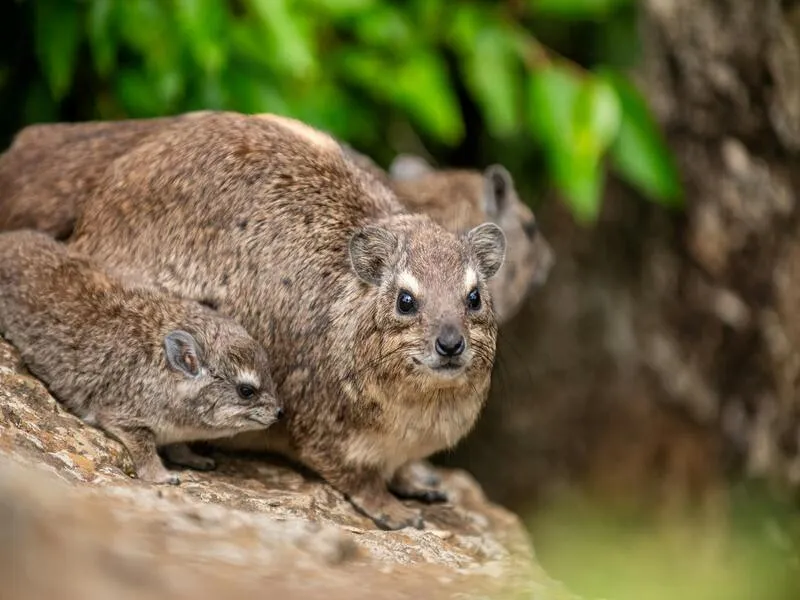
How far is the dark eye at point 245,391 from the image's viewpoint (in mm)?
6762

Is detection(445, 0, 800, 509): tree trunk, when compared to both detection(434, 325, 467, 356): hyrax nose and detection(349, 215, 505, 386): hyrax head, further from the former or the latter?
detection(434, 325, 467, 356): hyrax nose

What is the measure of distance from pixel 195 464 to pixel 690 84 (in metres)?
6.73

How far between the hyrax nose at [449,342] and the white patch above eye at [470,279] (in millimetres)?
Result: 363

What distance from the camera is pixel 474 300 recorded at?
6727mm

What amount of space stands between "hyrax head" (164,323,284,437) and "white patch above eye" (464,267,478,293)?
1.20 metres

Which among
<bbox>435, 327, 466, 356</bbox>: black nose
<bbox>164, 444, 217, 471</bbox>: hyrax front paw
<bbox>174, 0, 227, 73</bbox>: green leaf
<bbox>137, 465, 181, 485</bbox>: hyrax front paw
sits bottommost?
<bbox>137, 465, 181, 485</bbox>: hyrax front paw

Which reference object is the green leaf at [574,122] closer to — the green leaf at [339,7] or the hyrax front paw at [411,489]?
the green leaf at [339,7]

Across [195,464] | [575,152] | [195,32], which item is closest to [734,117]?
[575,152]

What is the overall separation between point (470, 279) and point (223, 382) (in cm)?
144

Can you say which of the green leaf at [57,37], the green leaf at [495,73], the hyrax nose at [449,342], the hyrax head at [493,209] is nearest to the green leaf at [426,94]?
the green leaf at [495,73]

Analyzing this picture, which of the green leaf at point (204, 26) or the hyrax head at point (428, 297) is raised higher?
the green leaf at point (204, 26)

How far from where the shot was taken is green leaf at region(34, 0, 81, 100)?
9.23 m

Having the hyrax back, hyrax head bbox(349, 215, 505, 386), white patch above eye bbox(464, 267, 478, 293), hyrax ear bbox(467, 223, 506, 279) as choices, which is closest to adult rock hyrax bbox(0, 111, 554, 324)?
the hyrax back

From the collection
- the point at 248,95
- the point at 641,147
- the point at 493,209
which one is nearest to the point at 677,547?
the point at 641,147
